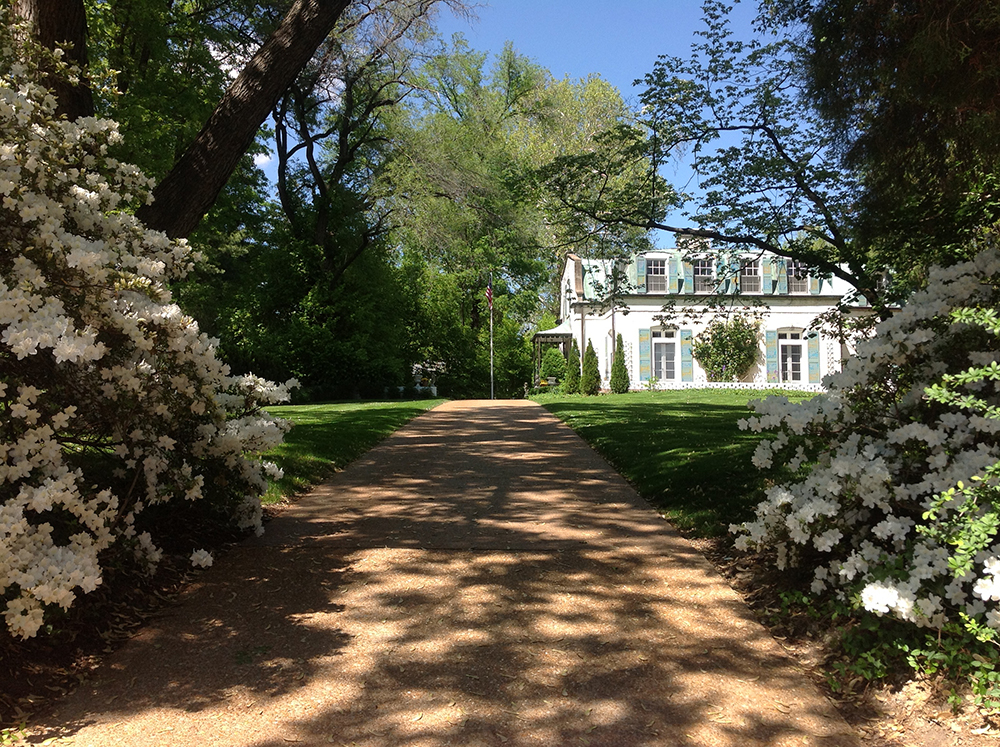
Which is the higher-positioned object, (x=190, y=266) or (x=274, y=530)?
(x=190, y=266)

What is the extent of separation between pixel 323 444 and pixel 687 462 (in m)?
4.53

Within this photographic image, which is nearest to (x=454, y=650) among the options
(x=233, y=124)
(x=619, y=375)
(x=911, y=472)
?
(x=911, y=472)

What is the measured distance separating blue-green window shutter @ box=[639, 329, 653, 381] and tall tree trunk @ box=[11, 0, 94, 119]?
2397cm

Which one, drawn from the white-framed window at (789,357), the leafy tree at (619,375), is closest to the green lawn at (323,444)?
the leafy tree at (619,375)

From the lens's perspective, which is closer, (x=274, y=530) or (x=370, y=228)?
(x=274, y=530)

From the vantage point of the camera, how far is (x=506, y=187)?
9562 millimetres

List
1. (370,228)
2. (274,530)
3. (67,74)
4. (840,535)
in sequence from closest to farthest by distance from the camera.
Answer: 1. (840,535)
2. (67,74)
3. (274,530)
4. (370,228)

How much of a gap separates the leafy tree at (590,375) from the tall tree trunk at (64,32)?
21.9 meters

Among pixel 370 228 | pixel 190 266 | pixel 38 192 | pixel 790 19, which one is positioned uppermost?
pixel 370 228

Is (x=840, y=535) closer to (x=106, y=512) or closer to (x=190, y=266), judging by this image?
(x=106, y=512)

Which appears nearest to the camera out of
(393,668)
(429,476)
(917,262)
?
(393,668)

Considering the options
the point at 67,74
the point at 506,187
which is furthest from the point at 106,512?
the point at 506,187

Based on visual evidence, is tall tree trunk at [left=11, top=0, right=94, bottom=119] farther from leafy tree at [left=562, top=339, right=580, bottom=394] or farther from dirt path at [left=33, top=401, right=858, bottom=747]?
leafy tree at [left=562, top=339, right=580, bottom=394]

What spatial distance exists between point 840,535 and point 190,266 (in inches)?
157
